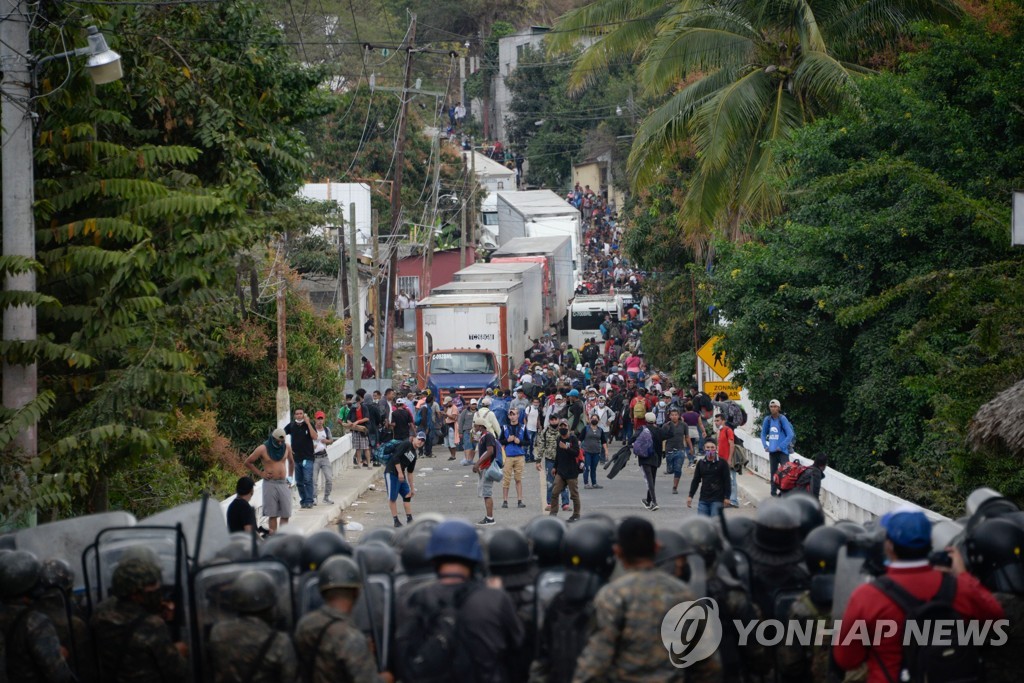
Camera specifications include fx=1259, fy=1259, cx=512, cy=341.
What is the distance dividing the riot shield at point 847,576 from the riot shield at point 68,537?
382cm

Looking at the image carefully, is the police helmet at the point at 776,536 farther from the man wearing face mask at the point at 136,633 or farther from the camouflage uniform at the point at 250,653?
the man wearing face mask at the point at 136,633

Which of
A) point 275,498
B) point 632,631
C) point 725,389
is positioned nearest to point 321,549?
point 632,631

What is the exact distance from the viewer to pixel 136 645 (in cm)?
628

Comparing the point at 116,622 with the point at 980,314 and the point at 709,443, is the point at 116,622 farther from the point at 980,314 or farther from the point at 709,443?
the point at 980,314

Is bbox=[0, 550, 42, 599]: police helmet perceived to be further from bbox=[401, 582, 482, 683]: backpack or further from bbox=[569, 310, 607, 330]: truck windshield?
bbox=[569, 310, 607, 330]: truck windshield

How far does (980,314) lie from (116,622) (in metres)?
12.9

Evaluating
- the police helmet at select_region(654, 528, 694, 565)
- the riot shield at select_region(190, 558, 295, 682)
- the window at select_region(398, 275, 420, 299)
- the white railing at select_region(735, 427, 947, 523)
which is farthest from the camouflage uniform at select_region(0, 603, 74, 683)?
the window at select_region(398, 275, 420, 299)

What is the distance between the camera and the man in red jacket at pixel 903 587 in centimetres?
589

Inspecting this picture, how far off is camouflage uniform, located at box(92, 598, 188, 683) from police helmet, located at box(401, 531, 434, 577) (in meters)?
1.22

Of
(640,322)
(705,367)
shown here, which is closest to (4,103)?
(705,367)

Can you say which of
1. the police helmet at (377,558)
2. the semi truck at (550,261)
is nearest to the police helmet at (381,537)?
the police helmet at (377,558)

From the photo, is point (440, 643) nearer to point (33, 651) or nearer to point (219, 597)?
point (219, 597)

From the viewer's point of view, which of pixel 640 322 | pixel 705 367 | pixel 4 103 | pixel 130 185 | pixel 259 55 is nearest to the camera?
pixel 4 103

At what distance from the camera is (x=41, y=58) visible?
41.1 ft
